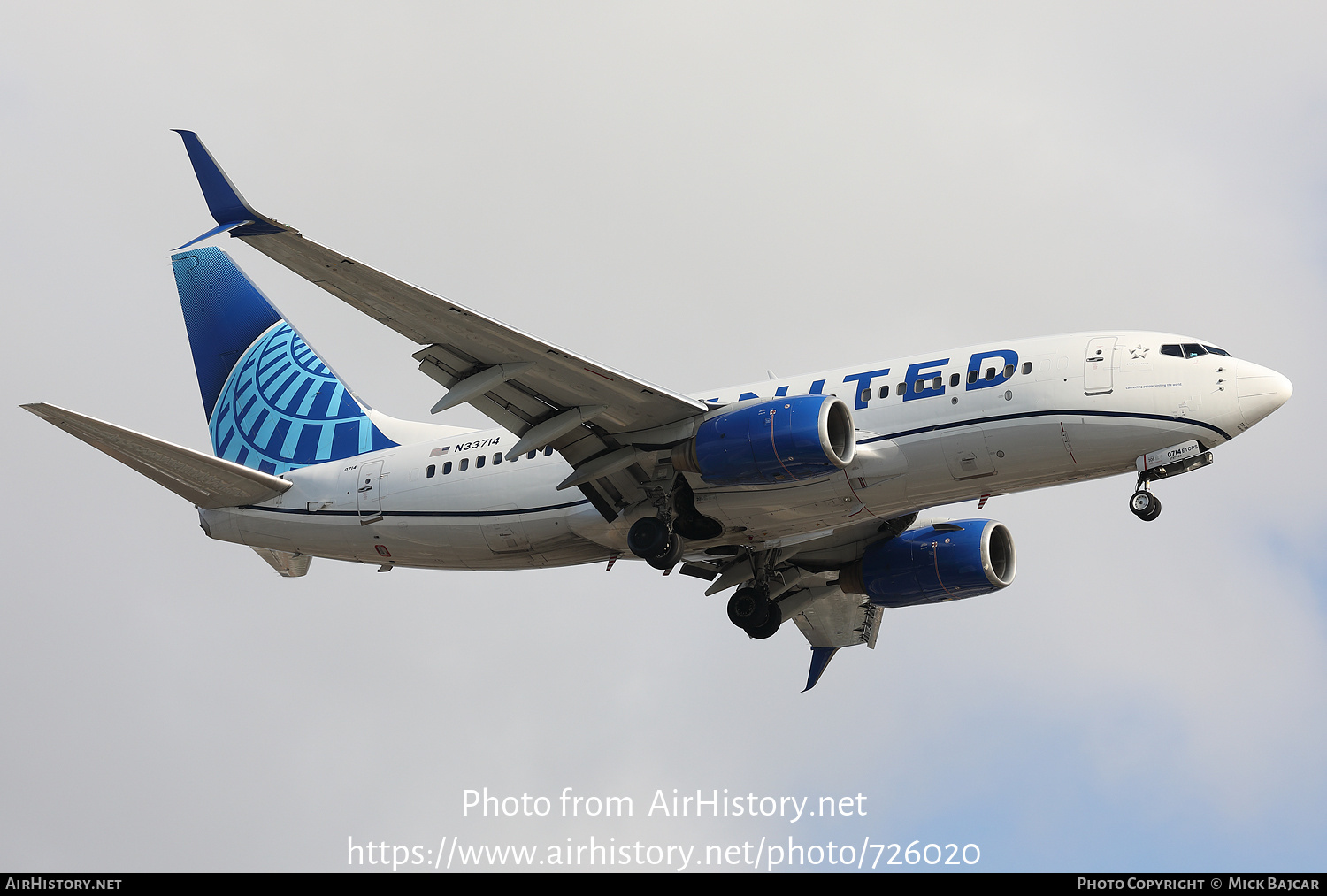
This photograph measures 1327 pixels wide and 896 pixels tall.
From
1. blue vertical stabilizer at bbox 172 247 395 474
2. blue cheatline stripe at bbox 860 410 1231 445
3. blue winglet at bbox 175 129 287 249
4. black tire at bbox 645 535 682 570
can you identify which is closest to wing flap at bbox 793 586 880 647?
black tire at bbox 645 535 682 570

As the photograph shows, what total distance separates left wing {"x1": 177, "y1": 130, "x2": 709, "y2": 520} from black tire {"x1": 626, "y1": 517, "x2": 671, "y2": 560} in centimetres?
89

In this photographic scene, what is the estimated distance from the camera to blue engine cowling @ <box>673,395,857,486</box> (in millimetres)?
27812

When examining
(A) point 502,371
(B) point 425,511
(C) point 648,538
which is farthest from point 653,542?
(B) point 425,511

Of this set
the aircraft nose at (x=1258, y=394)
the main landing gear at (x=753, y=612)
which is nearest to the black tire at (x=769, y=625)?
the main landing gear at (x=753, y=612)

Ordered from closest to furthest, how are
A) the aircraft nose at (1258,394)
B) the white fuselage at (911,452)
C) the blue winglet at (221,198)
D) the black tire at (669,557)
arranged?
the blue winglet at (221,198), the aircraft nose at (1258,394), the white fuselage at (911,452), the black tire at (669,557)

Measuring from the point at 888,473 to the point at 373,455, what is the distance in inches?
483

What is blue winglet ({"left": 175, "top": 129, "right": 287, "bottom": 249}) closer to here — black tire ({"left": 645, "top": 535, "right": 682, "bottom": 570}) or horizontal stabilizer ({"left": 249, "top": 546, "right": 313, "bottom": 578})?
black tire ({"left": 645, "top": 535, "right": 682, "bottom": 570})

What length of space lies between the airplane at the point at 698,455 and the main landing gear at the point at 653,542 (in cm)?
5

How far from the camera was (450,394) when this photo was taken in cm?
2759

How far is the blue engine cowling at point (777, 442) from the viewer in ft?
91.2

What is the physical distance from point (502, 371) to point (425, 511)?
584 centimetres

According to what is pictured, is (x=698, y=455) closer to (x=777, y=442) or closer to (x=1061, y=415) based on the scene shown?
(x=777, y=442)

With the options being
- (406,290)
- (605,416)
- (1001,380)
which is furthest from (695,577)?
(406,290)

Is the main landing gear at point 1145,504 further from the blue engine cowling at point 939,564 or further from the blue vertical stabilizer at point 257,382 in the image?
the blue vertical stabilizer at point 257,382
